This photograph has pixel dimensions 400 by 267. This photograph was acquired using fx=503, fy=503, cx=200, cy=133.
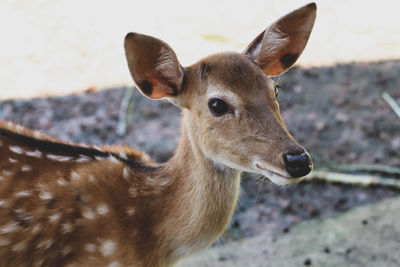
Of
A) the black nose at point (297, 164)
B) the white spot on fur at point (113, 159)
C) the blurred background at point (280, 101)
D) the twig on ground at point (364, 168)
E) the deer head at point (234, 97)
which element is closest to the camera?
the black nose at point (297, 164)

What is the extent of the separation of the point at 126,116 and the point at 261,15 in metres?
2.92

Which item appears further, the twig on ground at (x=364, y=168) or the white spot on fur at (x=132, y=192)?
the twig on ground at (x=364, y=168)

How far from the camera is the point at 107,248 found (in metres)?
2.79

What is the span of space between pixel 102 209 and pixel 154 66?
0.87 metres

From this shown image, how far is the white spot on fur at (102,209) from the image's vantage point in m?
2.86

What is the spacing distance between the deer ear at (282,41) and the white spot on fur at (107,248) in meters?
1.34

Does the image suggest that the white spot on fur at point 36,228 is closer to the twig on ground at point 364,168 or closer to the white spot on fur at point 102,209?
the white spot on fur at point 102,209

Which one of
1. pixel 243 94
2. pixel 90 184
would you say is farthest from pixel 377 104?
pixel 90 184

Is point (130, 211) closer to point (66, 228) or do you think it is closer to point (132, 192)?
point (132, 192)

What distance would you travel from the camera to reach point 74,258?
2805 millimetres

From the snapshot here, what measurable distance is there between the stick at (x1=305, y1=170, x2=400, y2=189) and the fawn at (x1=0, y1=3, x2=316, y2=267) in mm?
1874

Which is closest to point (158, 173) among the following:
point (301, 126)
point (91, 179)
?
point (91, 179)

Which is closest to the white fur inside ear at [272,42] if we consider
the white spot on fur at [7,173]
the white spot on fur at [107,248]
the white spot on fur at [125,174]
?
the white spot on fur at [125,174]

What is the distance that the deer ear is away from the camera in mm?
2955
